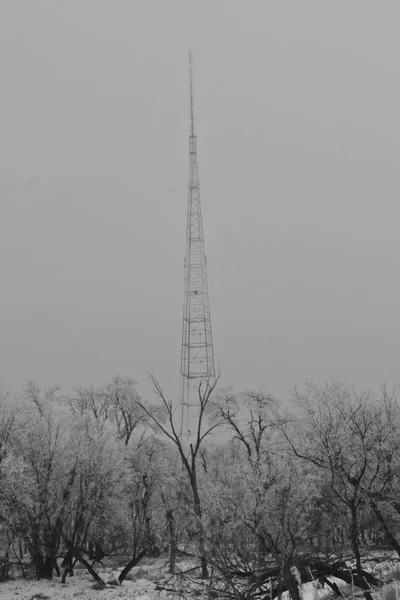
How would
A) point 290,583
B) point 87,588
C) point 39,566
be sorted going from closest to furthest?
point 290,583 → point 87,588 → point 39,566

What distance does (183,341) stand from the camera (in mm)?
56562

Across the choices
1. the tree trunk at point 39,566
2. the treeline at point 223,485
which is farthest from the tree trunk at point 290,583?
the tree trunk at point 39,566

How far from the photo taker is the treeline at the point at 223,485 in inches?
626

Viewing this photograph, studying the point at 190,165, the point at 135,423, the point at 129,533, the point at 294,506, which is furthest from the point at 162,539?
the point at 190,165

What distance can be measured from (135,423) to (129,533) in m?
8.68

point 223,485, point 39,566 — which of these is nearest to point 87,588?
point 39,566

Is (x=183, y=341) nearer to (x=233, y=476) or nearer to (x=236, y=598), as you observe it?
(x=233, y=476)

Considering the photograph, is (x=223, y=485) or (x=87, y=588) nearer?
(x=223, y=485)

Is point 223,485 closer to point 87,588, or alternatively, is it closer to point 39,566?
point 87,588

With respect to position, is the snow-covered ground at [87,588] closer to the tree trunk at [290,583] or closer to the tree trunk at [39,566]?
the tree trunk at [39,566]

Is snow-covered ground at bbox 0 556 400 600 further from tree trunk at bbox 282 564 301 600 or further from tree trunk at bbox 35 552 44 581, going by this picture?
tree trunk at bbox 282 564 301 600

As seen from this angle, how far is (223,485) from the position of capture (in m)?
19.4

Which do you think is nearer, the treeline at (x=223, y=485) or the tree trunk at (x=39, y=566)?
the treeline at (x=223, y=485)

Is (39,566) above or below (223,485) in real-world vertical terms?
below
